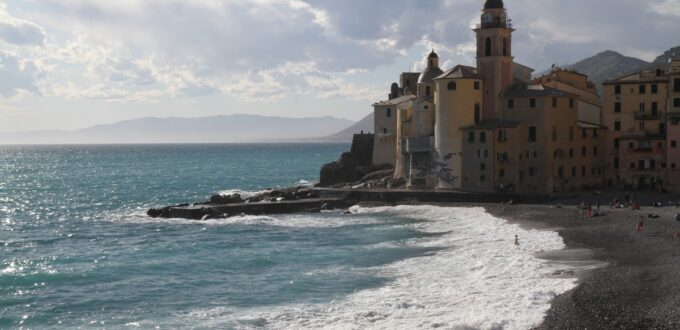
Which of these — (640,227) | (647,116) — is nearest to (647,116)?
(647,116)

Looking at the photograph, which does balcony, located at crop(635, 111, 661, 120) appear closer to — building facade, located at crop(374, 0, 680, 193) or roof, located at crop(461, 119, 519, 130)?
building facade, located at crop(374, 0, 680, 193)

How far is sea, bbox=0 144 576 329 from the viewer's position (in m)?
35.4

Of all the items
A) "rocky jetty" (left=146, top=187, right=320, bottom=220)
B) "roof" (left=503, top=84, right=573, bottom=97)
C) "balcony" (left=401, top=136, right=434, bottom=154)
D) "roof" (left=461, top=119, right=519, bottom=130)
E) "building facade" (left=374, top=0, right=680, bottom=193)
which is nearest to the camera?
"building facade" (left=374, top=0, right=680, bottom=193)

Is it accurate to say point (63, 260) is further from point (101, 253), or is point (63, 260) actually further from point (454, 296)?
point (454, 296)

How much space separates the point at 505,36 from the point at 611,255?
118 feet

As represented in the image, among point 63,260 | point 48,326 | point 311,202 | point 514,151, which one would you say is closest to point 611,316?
point 48,326

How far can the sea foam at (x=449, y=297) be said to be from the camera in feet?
109

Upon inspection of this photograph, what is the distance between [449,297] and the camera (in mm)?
36906

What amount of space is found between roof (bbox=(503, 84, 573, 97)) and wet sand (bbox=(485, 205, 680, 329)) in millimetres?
14815

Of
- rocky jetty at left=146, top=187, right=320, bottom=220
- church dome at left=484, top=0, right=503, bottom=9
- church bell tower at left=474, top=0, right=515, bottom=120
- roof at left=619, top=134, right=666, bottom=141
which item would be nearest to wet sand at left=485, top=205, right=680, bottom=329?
roof at left=619, top=134, right=666, bottom=141

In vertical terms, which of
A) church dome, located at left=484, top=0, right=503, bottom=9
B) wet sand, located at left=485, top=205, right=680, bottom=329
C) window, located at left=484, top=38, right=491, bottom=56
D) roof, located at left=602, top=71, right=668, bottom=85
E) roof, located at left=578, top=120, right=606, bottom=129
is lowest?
wet sand, located at left=485, top=205, right=680, bottom=329

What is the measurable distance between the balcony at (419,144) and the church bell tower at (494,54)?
19.1 feet

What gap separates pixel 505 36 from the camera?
76500 millimetres

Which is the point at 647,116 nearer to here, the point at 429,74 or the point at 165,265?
the point at 429,74
